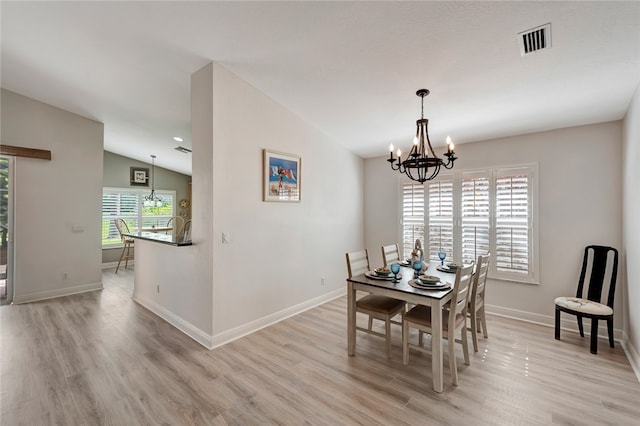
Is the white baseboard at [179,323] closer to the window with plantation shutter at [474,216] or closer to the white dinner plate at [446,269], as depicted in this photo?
the white dinner plate at [446,269]

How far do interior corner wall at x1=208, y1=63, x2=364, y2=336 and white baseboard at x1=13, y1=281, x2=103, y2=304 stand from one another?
3535 millimetres

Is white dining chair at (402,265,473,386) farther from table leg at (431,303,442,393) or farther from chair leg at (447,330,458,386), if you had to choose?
table leg at (431,303,442,393)

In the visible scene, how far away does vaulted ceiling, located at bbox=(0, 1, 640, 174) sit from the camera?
201 cm

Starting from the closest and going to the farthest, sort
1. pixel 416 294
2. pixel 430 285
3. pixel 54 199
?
1. pixel 416 294
2. pixel 430 285
3. pixel 54 199

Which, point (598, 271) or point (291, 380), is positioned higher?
point (598, 271)

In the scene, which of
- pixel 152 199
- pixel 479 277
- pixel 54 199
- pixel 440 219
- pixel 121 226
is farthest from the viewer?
pixel 152 199

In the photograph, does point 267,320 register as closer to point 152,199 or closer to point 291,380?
point 291,380

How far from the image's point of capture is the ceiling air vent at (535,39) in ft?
6.44

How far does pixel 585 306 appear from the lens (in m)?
2.88

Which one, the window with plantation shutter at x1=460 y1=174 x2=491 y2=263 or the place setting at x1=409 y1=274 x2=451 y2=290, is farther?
the window with plantation shutter at x1=460 y1=174 x2=491 y2=263

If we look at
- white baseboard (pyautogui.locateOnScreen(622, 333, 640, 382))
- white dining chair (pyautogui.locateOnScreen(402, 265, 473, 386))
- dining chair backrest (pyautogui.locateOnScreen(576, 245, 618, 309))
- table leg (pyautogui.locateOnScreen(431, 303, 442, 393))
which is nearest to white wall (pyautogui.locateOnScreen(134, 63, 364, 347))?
white dining chair (pyautogui.locateOnScreen(402, 265, 473, 386))

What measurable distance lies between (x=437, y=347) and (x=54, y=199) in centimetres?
591

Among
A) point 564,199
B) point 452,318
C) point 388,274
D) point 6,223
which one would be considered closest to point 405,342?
point 452,318

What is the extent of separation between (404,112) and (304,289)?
2731 millimetres
